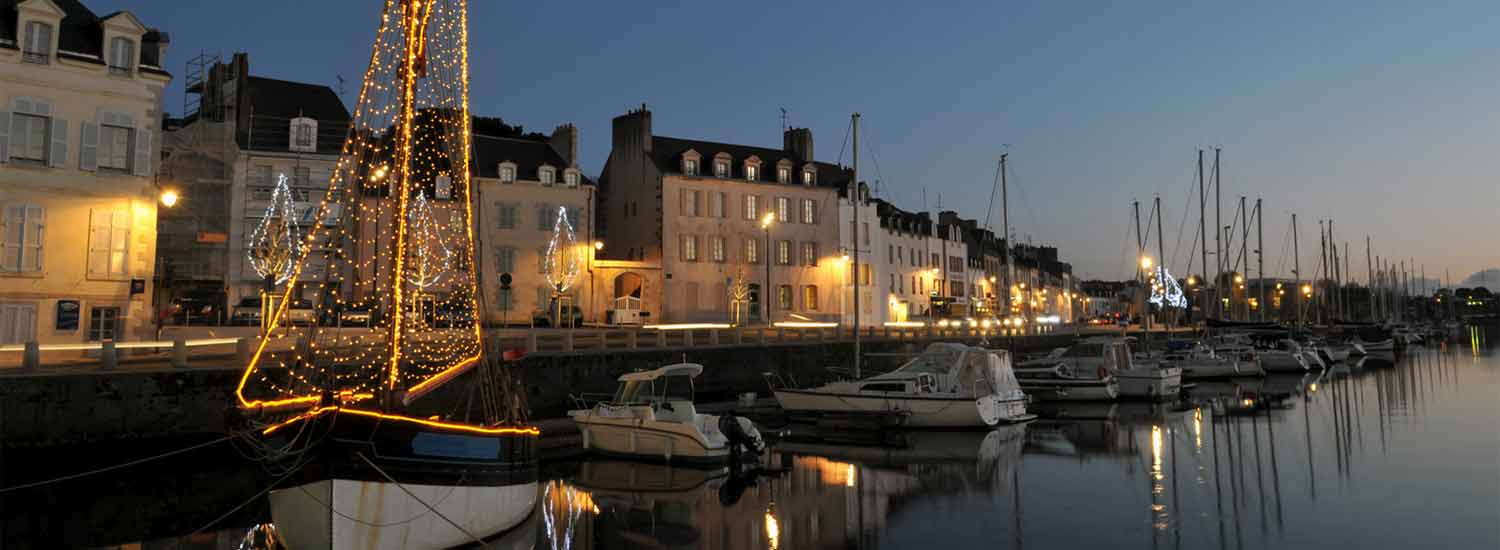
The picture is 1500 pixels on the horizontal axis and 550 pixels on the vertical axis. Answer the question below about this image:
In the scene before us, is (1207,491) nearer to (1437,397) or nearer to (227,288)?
(1437,397)

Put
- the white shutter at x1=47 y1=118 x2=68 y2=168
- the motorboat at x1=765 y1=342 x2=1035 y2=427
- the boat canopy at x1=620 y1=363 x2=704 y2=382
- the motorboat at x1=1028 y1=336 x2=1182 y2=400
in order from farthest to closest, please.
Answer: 1. the motorboat at x1=1028 y1=336 x2=1182 y2=400
2. the motorboat at x1=765 y1=342 x2=1035 y2=427
3. the white shutter at x1=47 y1=118 x2=68 y2=168
4. the boat canopy at x1=620 y1=363 x2=704 y2=382

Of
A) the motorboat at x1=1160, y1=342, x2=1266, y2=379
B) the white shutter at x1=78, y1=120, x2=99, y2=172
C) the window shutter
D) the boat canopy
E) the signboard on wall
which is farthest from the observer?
the motorboat at x1=1160, y1=342, x2=1266, y2=379

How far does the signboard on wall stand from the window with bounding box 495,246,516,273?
71.2ft

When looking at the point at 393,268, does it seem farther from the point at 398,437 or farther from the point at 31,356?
the point at 31,356

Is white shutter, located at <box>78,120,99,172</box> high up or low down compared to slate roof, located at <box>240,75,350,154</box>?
down

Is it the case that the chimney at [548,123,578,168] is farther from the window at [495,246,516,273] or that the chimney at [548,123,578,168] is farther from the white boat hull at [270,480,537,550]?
the white boat hull at [270,480,537,550]

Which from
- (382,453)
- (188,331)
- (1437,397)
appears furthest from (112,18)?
(1437,397)

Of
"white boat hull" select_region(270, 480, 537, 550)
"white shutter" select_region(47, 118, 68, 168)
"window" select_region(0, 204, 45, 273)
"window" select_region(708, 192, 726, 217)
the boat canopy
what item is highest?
"window" select_region(708, 192, 726, 217)

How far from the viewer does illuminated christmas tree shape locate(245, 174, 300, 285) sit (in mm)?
38750

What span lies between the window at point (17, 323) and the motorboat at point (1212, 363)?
44600 mm

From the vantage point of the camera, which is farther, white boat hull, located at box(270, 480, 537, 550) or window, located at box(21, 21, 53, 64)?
window, located at box(21, 21, 53, 64)

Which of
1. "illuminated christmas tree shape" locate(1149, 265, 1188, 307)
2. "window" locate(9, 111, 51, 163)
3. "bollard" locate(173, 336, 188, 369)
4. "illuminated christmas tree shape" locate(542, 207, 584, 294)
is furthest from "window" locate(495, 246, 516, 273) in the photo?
"illuminated christmas tree shape" locate(1149, 265, 1188, 307)

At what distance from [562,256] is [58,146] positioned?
24.1 m

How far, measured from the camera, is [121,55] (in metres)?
25.6
